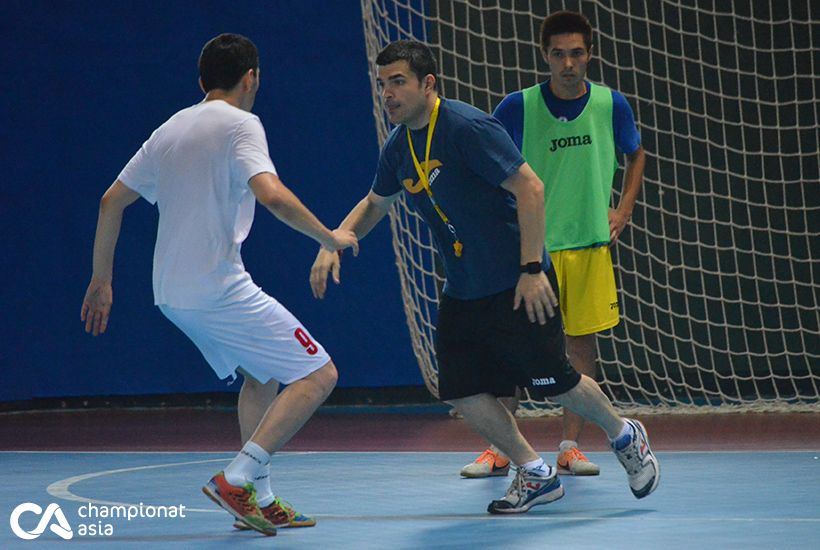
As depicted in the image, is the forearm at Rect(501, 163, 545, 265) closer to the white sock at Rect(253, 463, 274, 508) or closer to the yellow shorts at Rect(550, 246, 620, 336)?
the white sock at Rect(253, 463, 274, 508)

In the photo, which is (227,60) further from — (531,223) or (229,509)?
(229,509)

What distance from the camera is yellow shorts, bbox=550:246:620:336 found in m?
6.25

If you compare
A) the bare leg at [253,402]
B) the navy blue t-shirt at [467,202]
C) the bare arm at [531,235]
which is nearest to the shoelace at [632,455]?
the bare arm at [531,235]

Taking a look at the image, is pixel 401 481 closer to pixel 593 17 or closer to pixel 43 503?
pixel 43 503

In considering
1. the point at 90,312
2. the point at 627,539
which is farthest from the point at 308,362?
the point at 627,539

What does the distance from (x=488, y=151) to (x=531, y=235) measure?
320 millimetres

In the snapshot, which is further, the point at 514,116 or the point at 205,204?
the point at 514,116

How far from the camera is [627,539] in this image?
429 centimetres

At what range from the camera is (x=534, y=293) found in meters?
4.81

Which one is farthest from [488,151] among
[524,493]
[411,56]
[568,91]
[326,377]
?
[568,91]

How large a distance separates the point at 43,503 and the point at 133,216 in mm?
5339

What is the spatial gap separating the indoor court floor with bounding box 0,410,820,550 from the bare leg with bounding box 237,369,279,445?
13.3 inches

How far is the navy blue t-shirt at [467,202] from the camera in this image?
16.1 ft

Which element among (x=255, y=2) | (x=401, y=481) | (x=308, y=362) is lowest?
(x=401, y=481)
